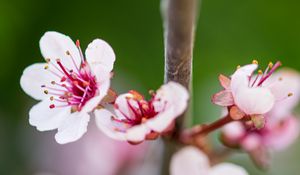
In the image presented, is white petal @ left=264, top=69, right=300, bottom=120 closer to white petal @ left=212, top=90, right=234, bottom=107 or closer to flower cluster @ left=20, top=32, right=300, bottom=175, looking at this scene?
flower cluster @ left=20, top=32, right=300, bottom=175

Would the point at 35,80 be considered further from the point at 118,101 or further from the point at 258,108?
the point at 258,108


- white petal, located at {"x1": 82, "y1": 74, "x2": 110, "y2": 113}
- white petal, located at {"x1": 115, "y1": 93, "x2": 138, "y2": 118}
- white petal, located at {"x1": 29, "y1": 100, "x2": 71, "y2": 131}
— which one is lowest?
white petal, located at {"x1": 29, "y1": 100, "x2": 71, "y2": 131}

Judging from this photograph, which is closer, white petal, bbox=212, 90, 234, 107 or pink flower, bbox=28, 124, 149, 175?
white petal, bbox=212, 90, 234, 107

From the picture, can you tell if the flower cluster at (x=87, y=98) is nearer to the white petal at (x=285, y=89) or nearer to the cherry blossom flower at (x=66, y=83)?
the cherry blossom flower at (x=66, y=83)

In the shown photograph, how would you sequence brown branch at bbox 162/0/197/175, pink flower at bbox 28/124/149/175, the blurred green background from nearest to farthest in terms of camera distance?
brown branch at bbox 162/0/197/175 → pink flower at bbox 28/124/149/175 → the blurred green background

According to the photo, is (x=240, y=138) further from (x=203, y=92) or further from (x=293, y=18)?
(x=293, y=18)

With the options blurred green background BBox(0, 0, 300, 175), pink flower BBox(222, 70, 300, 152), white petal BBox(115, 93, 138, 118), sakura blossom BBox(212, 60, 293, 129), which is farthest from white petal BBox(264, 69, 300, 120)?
blurred green background BBox(0, 0, 300, 175)

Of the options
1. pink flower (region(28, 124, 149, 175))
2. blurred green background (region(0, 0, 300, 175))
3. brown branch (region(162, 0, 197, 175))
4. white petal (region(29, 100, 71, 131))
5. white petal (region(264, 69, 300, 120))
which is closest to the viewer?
brown branch (region(162, 0, 197, 175))

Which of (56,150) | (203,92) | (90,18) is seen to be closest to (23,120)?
(56,150)

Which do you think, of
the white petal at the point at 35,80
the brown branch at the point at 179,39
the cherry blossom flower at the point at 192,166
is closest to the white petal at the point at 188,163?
the cherry blossom flower at the point at 192,166
